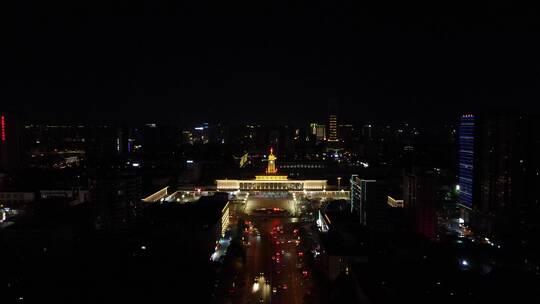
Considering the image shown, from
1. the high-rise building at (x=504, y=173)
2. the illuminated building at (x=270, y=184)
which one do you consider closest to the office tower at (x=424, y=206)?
the high-rise building at (x=504, y=173)

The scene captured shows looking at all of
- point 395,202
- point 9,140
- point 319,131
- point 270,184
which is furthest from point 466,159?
point 319,131

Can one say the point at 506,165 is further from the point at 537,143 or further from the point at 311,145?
the point at 311,145

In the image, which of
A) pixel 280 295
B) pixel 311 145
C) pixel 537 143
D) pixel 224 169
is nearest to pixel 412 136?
pixel 311 145

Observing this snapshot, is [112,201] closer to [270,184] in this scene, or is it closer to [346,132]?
[270,184]

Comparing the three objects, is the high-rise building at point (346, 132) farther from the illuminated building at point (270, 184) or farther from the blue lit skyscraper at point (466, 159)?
the blue lit skyscraper at point (466, 159)

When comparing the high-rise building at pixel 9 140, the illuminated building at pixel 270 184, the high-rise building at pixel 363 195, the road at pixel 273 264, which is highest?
the high-rise building at pixel 9 140

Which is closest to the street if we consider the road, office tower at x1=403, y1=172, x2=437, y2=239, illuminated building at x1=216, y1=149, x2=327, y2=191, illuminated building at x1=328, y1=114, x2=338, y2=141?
the road

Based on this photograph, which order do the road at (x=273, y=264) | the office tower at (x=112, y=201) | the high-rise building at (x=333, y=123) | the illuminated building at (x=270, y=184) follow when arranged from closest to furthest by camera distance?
the road at (x=273, y=264) < the office tower at (x=112, y=201) < the illuminated building at (x=270, y=184) < the high-rise building at (x=333, y=123)
